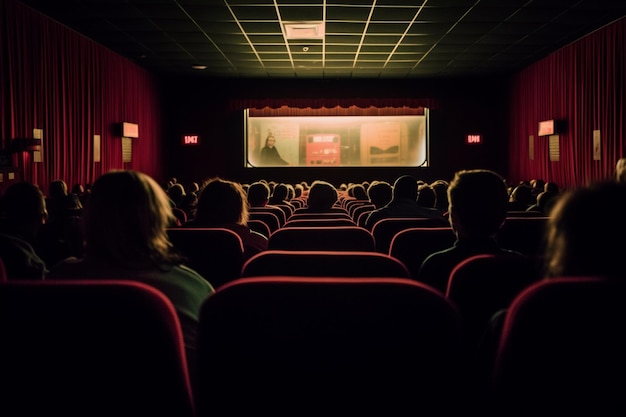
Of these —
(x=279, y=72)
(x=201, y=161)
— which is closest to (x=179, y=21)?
(x=279, y=72)

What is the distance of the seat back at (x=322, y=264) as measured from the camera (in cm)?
176

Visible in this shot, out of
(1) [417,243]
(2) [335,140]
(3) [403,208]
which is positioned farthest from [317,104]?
(1) [417,243]

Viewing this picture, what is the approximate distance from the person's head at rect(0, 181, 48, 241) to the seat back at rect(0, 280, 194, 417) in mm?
2067

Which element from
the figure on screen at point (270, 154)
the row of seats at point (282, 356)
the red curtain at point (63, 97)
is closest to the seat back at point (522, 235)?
the row of seats at point (282, 356)

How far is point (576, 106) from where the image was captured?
11.8 metres

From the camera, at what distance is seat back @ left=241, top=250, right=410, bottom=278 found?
5.79 ft

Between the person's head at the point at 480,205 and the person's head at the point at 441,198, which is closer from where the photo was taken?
the person's head at the point at 480,205

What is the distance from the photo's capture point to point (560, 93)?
1252 centimetres

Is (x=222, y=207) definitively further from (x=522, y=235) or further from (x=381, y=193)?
(x=381, y=193)

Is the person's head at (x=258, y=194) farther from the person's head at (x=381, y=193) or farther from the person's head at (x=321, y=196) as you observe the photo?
the person's head at (x=381, y=193)

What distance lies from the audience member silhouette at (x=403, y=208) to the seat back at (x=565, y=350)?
11.1 ft

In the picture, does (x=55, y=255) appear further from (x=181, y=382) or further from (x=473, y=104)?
(x=473, y=104)

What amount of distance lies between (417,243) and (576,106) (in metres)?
10.5

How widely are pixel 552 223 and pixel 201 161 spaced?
15.8m
